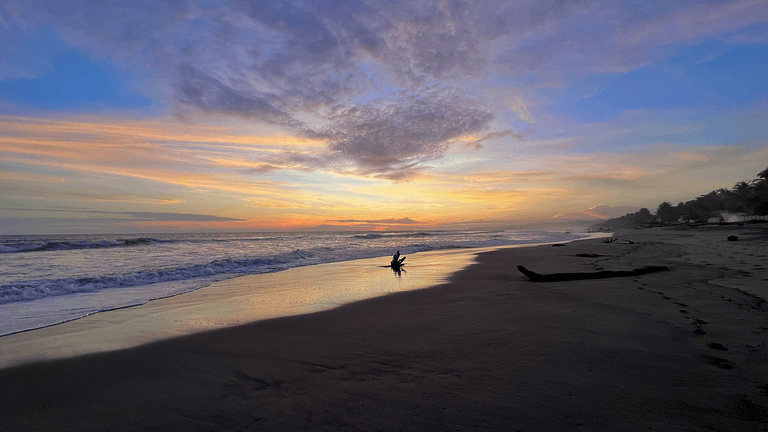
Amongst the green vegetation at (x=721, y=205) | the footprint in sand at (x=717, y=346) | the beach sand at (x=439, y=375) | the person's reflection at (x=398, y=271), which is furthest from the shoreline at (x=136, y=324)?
the green vegetation at (x=721, y=205)

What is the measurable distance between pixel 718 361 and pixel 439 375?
9.83 feet

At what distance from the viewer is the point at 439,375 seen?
11.7 feet

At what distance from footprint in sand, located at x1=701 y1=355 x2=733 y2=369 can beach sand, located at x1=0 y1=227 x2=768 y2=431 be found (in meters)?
0.03

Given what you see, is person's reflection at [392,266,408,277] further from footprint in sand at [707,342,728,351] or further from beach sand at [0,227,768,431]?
footprint in sand at [707,342,728,351]

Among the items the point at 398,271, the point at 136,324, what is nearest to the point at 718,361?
the point at 136,324

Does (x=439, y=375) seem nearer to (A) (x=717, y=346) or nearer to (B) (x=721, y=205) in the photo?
(A) (x=717, y=346)

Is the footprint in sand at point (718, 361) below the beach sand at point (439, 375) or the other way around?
the other way around

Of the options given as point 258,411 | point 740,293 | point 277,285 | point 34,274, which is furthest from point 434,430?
point 34,274

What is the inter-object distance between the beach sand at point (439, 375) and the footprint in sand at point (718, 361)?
0.08 feet

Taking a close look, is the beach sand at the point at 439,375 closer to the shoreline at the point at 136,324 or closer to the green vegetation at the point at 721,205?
the shoreline at the point at 136,324

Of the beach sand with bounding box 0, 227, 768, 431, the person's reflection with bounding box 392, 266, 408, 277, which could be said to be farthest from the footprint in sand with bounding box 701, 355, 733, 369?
the person's reflection with bounding box 392, 266, 408, 277

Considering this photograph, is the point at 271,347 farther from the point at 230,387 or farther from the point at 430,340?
the point at 430,340

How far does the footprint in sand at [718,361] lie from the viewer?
346 centimetres

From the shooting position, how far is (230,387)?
3.56 metres
